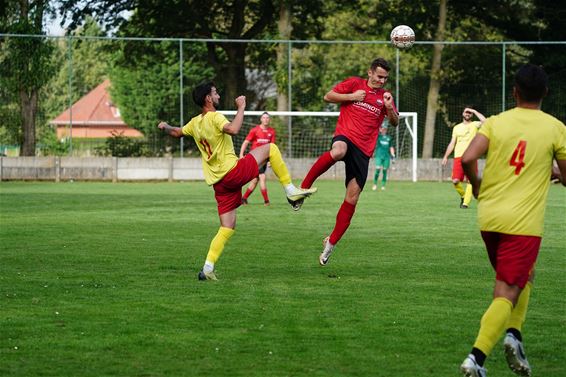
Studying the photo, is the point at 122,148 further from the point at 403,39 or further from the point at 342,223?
the point at 342,223

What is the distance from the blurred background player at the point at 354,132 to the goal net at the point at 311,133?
25885 mm

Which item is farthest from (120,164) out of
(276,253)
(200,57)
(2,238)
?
(276,253)

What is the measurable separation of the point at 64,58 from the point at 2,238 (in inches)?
1006

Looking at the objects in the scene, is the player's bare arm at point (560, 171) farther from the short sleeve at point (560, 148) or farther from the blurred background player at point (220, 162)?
the blurred background player at point (220, 162)

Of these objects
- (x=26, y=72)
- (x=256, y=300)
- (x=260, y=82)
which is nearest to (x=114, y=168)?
(x=26, y=72)

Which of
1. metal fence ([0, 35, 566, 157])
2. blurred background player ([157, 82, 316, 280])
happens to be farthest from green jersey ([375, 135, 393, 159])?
blurred background player ([157, 82, 316, 280])

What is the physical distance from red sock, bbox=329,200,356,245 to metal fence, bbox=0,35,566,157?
26.2 m

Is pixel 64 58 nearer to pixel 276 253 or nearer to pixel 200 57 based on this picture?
pixel 200 57

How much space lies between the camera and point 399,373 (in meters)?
6.88

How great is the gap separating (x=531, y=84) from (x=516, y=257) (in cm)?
105

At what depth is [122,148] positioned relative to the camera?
40.1 metres

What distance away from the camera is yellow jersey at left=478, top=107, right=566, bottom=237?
21.7 ft

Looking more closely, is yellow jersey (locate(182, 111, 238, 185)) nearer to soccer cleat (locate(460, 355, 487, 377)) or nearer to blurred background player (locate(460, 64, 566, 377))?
blurred background player (locate(460, 64, 566, 377))

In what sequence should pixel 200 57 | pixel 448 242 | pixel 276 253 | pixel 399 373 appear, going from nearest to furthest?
pixel 399 373, pixel 276 253, pixel 448 242, pixel 200 57
